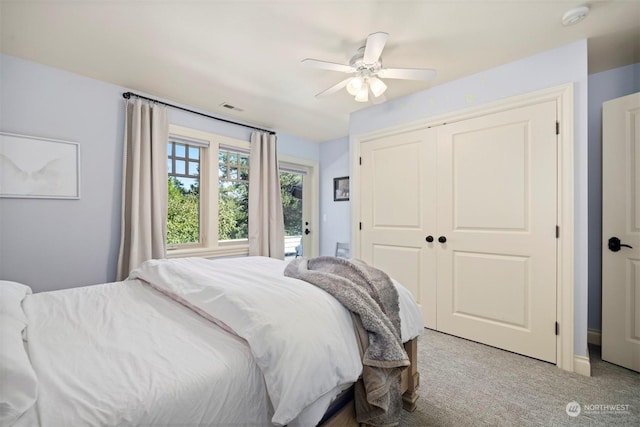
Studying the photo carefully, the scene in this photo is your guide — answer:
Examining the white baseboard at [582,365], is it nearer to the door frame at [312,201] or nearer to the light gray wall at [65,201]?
the door frame at [312,201]

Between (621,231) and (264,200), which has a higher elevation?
(264,200)

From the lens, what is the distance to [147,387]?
78 cm

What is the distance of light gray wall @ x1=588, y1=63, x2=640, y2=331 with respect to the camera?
2.44m

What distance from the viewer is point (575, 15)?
1.77 meters

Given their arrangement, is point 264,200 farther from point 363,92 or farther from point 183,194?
point 363,92

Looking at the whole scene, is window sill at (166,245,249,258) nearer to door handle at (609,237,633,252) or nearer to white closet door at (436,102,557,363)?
white closet door at (436,102,557,363)

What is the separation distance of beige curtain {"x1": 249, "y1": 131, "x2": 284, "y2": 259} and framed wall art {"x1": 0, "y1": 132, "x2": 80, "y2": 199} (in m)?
1.79

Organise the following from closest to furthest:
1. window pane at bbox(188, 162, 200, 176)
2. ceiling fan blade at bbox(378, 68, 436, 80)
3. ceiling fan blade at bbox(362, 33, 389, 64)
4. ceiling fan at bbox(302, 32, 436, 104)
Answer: ceiling fan blade at bbox(362, 33, 389, 64), ceiling fan at bbox(302, 32, 436, 104), ceiling fan blade at bbox(378, 68, 436, 80), window pane at bbox(188, 162, 200, 176)

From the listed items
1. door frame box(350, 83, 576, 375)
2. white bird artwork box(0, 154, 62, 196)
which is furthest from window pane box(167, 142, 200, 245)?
door frame box(350, 83, 576, 375)

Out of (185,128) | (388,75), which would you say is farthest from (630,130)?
(185,128)

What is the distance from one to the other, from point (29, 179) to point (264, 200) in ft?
7.30

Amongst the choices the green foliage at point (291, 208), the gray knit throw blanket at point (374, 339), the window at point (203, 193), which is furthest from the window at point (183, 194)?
the gray knit throw blanket at point (374, 339)

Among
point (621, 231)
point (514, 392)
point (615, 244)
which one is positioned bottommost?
point (514, 392)

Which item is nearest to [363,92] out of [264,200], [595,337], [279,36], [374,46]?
[374,46]
